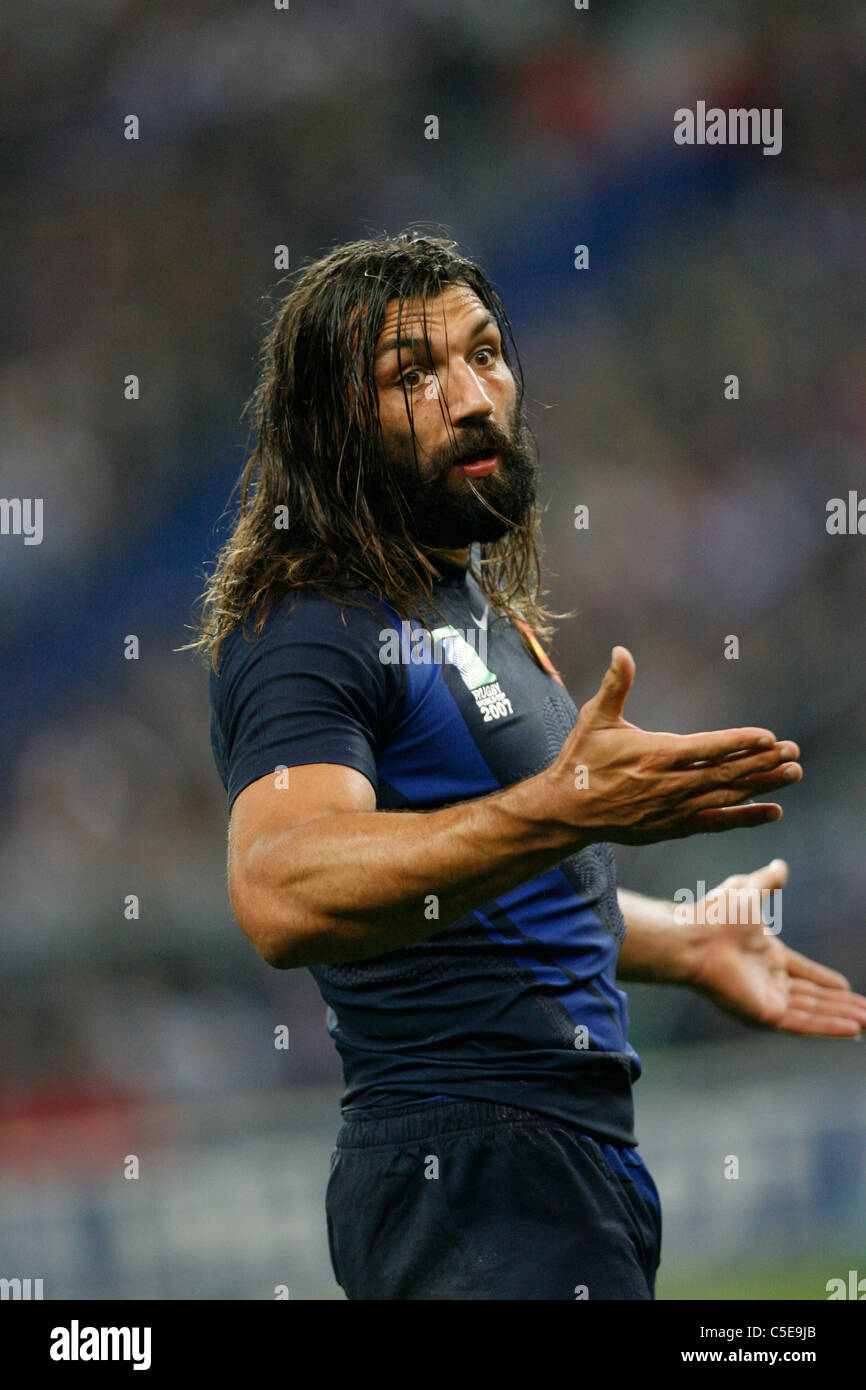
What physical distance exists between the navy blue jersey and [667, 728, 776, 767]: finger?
→ 0.53 meters

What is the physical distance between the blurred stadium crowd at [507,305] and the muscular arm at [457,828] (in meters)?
5.63

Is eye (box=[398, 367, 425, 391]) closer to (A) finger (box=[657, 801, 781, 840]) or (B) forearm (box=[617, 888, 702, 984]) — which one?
(A) finger (box=[657, 801, 781, 840])

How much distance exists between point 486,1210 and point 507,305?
23.3 ft

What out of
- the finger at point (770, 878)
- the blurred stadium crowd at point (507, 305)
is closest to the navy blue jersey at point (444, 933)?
the finger at point (770, 878)

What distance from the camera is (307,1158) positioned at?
624 centimetres

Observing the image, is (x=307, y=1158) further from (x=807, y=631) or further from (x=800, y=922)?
(x=807, y=631)

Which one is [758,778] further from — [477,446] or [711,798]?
[477,446]

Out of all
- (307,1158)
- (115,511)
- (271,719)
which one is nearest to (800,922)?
(307,1158)

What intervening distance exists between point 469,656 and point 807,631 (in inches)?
226

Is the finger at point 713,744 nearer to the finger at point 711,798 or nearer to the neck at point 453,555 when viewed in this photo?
the finger at point 711,798

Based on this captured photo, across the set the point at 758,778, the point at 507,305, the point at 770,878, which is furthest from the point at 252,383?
the point at 758,778

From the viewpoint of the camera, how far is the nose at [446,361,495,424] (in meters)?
2.59

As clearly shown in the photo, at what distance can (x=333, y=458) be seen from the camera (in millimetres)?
2666

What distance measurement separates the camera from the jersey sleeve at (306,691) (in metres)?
2.13
